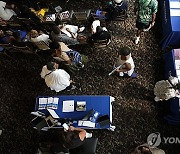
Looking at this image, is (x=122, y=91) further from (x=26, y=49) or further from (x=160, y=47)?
(x=26, y=49)

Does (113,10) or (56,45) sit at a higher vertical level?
(113,10)

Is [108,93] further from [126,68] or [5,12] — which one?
[5,12]

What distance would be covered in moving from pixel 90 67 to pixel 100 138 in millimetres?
1734

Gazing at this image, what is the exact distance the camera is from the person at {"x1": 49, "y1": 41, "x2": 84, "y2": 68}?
7.01 meters

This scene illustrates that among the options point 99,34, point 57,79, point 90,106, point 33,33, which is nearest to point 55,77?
point 57,79

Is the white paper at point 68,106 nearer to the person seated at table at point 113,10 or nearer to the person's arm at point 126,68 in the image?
the person's arm at point 126,68

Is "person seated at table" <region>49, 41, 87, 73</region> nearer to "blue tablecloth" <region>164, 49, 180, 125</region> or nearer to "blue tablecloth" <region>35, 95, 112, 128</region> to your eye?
"blue tablecloth" <region>35, 95, 112, 128</region>

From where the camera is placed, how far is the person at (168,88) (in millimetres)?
6398

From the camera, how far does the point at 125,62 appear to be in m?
6.79

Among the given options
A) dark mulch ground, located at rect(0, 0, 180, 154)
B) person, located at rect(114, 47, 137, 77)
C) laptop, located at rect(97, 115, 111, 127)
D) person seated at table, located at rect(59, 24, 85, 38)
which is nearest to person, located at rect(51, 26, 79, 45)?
person seated at table, located at rect(59, 24, 85, 38)

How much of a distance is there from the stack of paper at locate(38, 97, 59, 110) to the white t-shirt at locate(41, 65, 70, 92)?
269 mm

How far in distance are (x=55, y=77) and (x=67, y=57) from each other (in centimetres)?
61

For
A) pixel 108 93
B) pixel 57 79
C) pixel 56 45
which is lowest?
pixel 108 93

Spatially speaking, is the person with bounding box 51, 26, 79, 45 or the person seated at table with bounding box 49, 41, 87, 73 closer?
the person seated at table with bounding box 49, 41, 87, 73
